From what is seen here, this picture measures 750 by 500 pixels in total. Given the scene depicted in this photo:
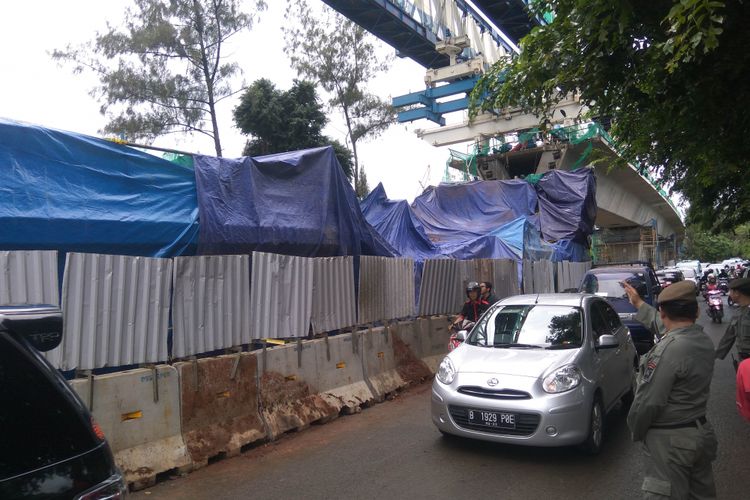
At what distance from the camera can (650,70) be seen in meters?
6.22

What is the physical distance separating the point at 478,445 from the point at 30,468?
4.99 metres

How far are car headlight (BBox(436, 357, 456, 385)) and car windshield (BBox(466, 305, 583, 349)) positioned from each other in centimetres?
59

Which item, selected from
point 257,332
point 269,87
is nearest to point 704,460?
point 257,332

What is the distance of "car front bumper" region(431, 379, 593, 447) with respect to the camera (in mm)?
5160

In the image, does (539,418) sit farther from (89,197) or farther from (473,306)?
(89,197)

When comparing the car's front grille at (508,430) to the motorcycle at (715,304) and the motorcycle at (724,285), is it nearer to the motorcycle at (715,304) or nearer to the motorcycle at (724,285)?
the motorcycle at (715,304)

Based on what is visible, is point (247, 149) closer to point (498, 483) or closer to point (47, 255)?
point (47, 255)

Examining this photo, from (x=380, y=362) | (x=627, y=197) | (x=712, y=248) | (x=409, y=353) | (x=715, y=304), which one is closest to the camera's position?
(x=380, y=362)

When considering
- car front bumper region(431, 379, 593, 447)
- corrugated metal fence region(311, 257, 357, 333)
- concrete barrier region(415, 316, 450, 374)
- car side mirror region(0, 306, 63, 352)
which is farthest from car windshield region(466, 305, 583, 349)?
car side mirror region(0, 306, 63, 352)

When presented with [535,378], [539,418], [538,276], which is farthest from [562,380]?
[538,276]

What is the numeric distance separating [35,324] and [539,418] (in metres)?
4.50

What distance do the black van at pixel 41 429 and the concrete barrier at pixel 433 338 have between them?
8356 millimetres

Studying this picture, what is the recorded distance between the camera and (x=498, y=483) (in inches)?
193

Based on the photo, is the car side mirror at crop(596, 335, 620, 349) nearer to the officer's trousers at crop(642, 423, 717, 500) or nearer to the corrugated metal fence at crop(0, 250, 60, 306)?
the officer's trousers at crop(642, 423, 717, 500)
